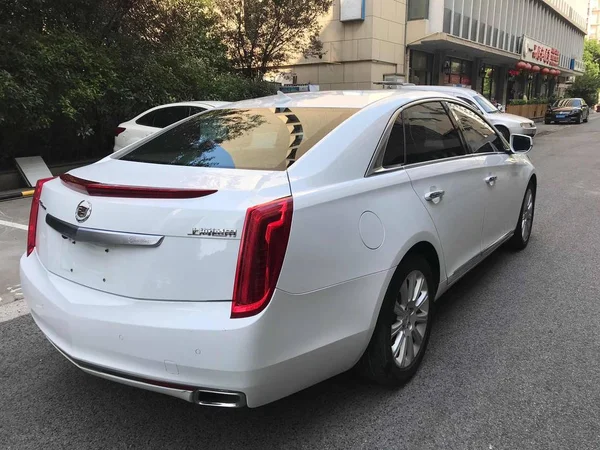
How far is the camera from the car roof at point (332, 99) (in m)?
3.24

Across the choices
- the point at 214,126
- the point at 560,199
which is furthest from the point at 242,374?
the point at 560,199

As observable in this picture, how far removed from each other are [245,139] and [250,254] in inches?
43.6

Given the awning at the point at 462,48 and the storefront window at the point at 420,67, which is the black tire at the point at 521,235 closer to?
the awning at the point at 462,48

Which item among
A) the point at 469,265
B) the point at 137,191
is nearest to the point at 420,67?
the point at 469,265

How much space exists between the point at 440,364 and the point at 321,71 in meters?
20.7

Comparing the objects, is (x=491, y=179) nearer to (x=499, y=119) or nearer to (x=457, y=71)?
(x=499, y=119)

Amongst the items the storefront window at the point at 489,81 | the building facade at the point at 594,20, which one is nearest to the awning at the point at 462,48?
the storefront window at the point at 489,81

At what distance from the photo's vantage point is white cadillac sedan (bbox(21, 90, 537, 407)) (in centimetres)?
215

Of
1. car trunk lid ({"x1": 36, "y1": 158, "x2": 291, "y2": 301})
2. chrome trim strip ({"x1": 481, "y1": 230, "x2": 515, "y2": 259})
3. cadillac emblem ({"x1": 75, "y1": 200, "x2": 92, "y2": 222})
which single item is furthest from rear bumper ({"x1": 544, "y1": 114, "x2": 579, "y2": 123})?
cadillac emblem ({"x1": 75, "y1": 200, "x2": 92, "y2": 222})

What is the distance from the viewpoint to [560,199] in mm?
8562

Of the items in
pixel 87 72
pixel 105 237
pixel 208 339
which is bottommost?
pixel 208 339

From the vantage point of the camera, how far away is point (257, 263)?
2.14m

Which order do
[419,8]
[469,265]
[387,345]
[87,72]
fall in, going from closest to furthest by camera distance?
[387,345] < [469,265] < [87,72] < [419,8]

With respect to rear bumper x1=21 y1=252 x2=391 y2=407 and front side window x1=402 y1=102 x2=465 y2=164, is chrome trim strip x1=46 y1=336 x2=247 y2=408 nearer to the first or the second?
rear bumper x1=21 y1=252 x2=391 y2=407
